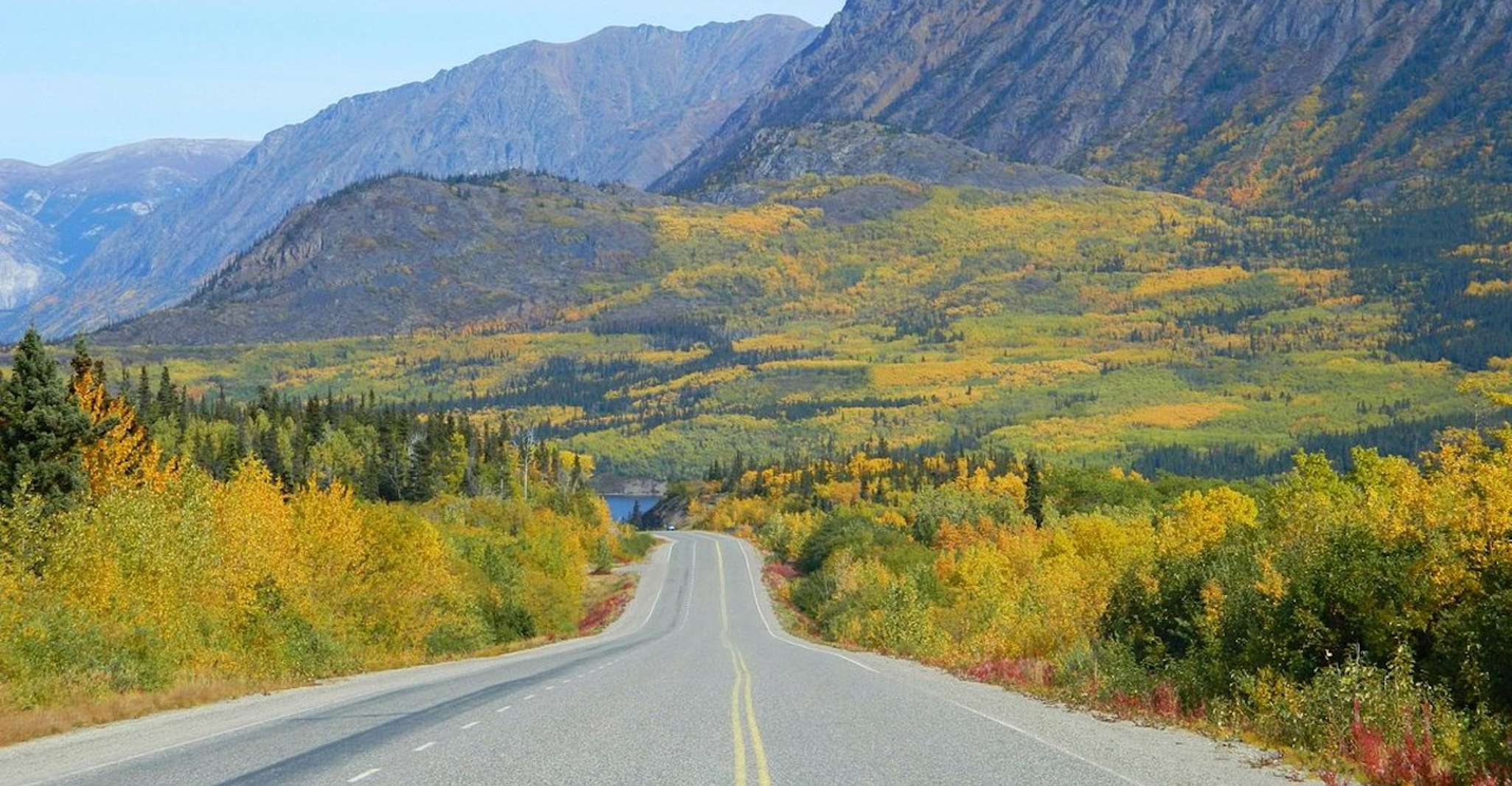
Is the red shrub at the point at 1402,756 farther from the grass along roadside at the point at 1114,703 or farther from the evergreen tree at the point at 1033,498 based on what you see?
the evergreen tree at the point at 1033,498

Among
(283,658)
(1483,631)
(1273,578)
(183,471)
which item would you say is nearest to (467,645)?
(183,471)

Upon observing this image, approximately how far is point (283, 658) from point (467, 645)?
3182cm

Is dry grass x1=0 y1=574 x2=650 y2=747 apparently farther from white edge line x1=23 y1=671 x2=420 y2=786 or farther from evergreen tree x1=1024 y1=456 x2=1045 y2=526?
evergreen tree x1=1024 y1=456 x2=1045 y2=526

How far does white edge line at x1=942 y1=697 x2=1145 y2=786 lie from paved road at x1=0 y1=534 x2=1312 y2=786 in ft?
0.24

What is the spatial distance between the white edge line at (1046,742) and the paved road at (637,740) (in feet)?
0.24

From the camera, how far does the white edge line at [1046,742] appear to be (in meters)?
21.0

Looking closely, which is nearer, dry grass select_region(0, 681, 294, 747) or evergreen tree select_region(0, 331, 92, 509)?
dry grass select_region(0, 681, 294, 747)

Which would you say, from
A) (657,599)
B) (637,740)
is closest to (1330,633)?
(637,740)

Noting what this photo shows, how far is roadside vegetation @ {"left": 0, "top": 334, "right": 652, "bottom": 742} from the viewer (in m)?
34.7

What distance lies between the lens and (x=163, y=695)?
111 feet

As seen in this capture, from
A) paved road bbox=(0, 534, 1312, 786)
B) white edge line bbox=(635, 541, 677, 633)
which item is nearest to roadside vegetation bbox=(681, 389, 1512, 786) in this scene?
paved road bbox=(0, 534, 1312, 786)

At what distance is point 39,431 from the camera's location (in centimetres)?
6431

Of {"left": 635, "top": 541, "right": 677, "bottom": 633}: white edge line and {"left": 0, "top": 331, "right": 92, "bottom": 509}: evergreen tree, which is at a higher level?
{"left": 0, "top": 331, "right": 92, "bottom": 509}: evergreen tree

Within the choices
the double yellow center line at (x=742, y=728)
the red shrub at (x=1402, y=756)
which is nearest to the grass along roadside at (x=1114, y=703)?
the red shrub at (x=1402, y=756)
